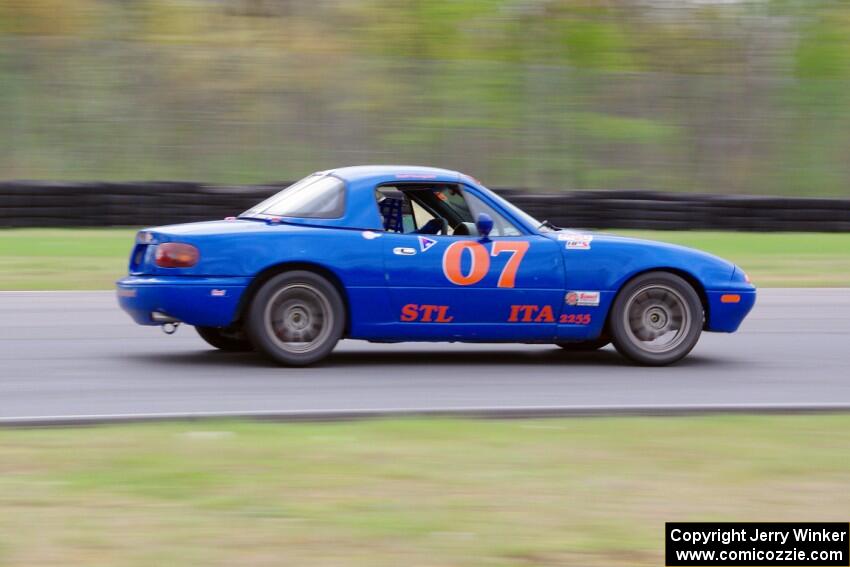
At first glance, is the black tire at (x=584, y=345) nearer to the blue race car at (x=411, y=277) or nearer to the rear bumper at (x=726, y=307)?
the blue race car at (x=411, y=277)

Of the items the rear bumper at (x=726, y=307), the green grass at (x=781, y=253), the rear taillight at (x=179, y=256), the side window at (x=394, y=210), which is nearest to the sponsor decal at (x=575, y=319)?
the rear bumper at (x=726, y=307)

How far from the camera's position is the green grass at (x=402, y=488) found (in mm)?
4629

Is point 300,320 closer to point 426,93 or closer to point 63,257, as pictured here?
point 63,257

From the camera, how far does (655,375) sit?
895 cm

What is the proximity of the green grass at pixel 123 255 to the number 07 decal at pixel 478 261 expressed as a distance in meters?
6.74

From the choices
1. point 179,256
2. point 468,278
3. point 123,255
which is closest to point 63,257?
point 123,255

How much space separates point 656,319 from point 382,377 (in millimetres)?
2150

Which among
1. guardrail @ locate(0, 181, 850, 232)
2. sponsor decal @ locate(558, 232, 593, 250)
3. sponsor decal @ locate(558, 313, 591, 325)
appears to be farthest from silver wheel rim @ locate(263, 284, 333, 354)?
guardrail @ locate(0, 181, 850, 232)

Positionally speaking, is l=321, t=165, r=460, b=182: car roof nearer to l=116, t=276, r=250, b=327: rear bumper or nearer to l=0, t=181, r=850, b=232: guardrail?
l=116, t=276, r=250, b=327: rear bumper

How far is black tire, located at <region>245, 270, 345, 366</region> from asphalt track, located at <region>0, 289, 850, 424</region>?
0.15 m

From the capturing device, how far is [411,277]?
8.80 meters

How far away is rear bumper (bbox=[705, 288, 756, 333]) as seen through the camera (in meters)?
9.38

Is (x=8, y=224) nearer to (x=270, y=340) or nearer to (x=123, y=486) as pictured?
(x=270, y=340)

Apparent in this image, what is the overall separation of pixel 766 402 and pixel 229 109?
17.4m
